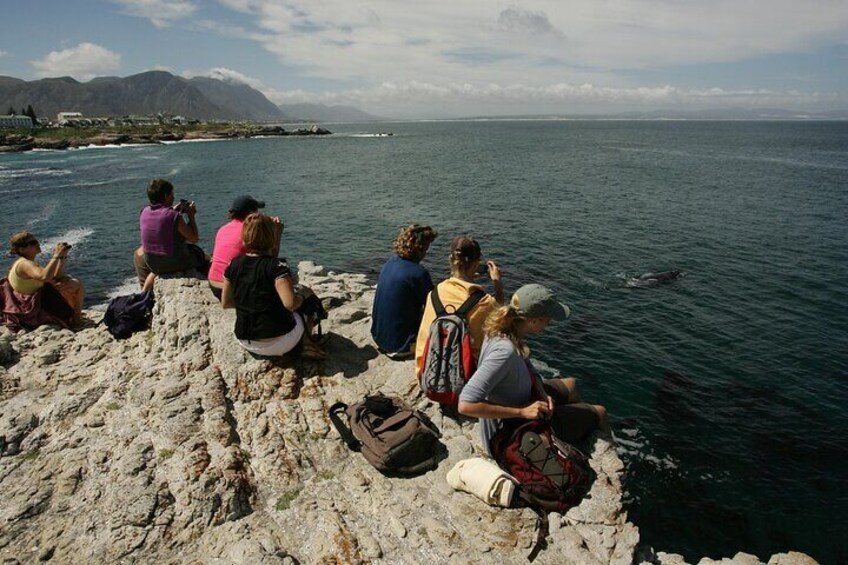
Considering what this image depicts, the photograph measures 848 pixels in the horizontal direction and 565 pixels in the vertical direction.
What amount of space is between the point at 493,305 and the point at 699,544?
8.03 meters

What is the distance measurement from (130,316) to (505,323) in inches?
387

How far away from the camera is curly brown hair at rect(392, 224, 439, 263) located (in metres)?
8.27

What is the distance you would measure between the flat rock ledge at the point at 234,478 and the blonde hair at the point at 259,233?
212cm

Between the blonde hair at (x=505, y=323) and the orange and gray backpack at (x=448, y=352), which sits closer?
the blonde hair at (x=505, y=323)

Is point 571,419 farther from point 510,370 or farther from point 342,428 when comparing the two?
point 342,428

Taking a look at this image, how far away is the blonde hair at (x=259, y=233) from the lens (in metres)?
7.70

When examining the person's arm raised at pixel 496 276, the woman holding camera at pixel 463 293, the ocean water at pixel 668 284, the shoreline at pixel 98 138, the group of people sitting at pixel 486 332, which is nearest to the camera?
the group of people sitting at pixel 486 332

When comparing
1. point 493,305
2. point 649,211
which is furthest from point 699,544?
point 649,211

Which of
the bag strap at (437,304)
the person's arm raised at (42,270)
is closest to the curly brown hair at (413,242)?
the bag strap at (437,304)

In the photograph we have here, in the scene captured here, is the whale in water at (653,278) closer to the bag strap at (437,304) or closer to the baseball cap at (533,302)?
the bag strap at (437,304)

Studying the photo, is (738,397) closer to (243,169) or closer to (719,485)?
(719,485)

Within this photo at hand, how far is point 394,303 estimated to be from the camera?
852cm

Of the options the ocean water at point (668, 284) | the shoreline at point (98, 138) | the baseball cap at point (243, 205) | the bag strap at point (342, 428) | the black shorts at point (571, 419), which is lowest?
the ocean water at point (668, 284)

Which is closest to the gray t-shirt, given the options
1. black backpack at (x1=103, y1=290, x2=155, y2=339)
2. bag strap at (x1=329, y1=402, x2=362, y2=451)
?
bag strap at (x1=329, y1=402, x2=362, y2=451)
